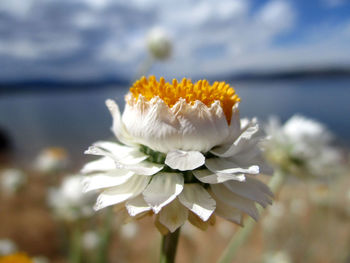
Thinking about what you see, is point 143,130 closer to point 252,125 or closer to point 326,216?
point 252,125

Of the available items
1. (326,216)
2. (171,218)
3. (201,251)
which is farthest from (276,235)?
(171,218)

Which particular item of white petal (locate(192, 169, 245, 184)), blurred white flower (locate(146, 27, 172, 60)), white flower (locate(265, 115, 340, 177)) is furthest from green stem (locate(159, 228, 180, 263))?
blurred white flower (locate(146, 27, 172, 60))

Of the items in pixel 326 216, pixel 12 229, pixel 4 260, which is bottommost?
pixel 12 229

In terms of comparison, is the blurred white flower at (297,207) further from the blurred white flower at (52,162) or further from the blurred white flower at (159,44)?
the blurred white flower at (52,162)

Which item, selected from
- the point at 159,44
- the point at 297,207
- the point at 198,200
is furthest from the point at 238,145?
the point at 297,207

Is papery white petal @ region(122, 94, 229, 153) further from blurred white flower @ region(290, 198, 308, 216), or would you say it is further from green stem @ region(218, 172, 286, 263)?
blurred white flower @ region(290, 198, 308, 216)

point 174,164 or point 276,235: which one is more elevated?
point 174,164

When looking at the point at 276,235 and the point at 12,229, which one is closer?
the point at 276,235
